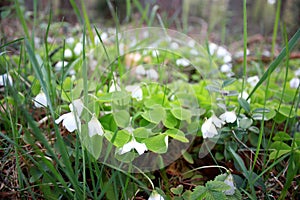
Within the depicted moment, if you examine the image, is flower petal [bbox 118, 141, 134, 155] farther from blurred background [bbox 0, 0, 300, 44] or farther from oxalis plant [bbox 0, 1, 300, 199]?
blurred background [bbox 0, 0, 300, 44]

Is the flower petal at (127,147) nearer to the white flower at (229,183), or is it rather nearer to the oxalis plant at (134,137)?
the oxalis plant at (134,137)

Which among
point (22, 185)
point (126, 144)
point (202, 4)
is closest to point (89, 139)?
point (126, 144)

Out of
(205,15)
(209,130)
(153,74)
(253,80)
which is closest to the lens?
(209,130)

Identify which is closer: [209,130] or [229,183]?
[229,183]

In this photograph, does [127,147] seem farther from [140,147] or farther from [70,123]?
[70,123]

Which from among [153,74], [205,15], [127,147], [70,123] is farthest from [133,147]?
[205,15]

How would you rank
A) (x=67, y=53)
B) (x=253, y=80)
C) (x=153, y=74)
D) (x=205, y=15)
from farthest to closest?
(x=205, y=15)
(x=67, y=53)
(x=153, y=74)
(x=253, y=80)

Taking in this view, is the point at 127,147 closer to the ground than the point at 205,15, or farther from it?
farther from it
